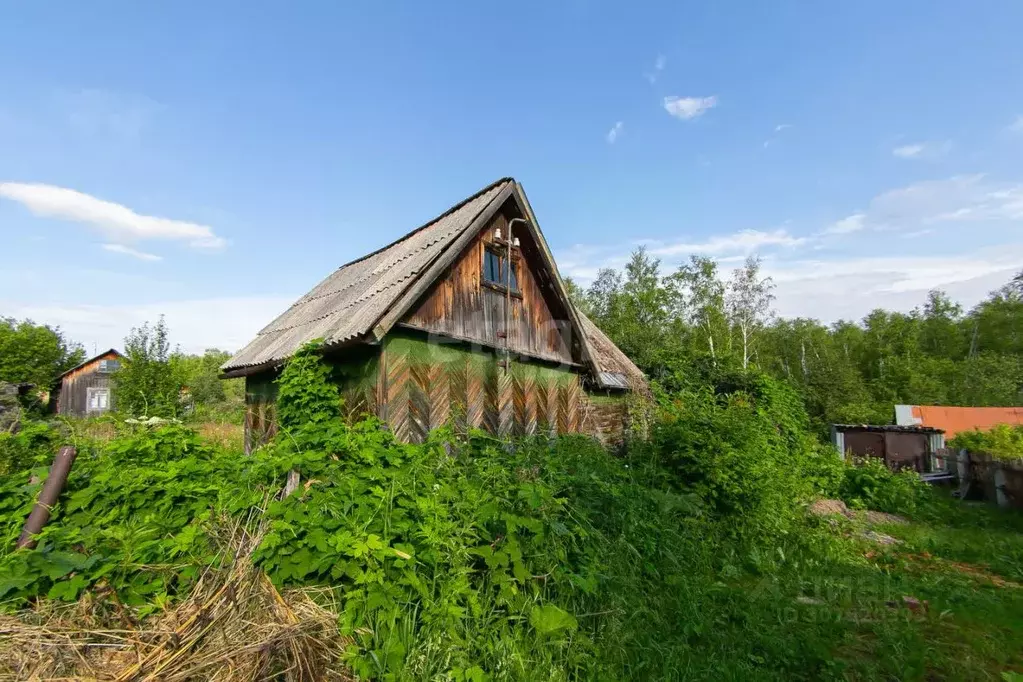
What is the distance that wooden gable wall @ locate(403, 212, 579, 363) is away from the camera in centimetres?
845

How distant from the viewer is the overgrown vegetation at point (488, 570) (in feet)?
11.1

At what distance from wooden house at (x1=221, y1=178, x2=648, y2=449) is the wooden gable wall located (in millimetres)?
23

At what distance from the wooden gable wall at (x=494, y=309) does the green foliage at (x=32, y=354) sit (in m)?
43.1

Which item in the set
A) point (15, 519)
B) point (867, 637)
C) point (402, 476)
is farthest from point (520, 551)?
point (15, 519)

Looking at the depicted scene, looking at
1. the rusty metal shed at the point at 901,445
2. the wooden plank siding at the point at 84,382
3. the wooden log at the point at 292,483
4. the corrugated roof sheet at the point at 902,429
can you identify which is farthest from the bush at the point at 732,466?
the wooden plank siding at the point at 84,382

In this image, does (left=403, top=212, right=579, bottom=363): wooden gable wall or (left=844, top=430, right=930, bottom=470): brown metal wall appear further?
(left=844, top=430, right=930, bottom=470): brown metal wall

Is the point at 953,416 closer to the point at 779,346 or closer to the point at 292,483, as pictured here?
the point at 779,346

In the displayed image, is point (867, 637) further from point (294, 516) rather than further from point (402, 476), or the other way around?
point (294, 516)

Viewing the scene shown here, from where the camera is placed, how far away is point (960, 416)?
27.5m

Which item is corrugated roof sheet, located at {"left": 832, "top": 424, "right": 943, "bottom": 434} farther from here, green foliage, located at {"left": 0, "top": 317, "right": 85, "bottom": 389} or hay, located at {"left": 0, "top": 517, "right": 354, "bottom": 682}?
green foliage, located at {"left": 0, "top": 317, "right": 85, "bottom": 389}

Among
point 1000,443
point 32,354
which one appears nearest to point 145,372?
point 1000,443

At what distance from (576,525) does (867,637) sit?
2.72 m

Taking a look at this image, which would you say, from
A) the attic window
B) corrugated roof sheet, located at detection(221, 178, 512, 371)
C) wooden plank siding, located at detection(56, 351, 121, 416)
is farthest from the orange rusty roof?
wooden plank siding, located at detection(56, 351, 121, 416)

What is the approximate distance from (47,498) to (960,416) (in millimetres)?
37453
